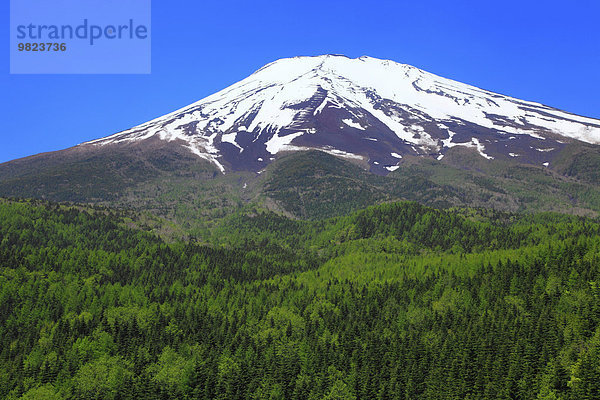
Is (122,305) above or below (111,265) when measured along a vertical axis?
below

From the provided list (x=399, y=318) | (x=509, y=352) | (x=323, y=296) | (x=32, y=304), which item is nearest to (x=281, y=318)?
Result: (x=323, y=296)

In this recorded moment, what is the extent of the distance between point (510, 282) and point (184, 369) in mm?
98388

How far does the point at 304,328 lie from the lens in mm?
145625

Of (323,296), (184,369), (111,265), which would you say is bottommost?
(184,369)

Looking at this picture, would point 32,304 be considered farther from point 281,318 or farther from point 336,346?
point 336,346

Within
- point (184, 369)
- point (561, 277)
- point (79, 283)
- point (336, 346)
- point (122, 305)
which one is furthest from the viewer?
point (79, 283)

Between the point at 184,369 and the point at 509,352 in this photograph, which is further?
the point at 184,369

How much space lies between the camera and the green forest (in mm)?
112425

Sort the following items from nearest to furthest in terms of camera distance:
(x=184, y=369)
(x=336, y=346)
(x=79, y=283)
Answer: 1. (x=184, y=369)
2. (x=336, y=346)
3. (x=79, y=283)

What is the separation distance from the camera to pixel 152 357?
12938 centimetres

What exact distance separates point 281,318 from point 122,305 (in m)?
49.9

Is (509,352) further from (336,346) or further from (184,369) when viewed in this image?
(184,369)

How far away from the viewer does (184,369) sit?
12331 centimetres

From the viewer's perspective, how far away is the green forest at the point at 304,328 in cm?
11242
